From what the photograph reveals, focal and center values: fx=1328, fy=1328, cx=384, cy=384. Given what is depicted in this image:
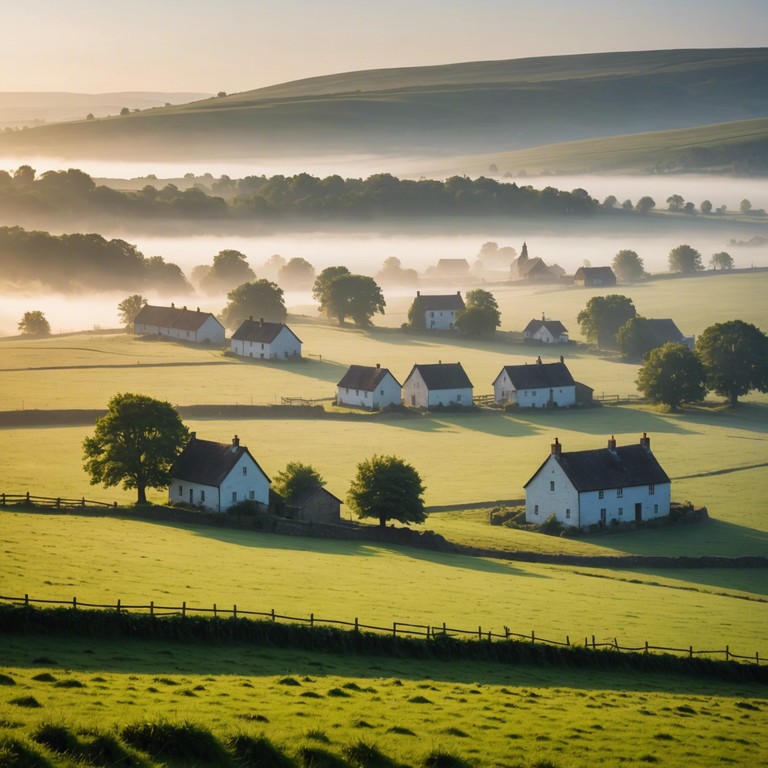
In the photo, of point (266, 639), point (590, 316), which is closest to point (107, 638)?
point (266, 639)

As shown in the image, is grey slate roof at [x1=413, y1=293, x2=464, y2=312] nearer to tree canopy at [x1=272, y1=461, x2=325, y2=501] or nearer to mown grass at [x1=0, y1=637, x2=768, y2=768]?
tree canopy at [x1=272, y1=461, x2=325, y2=501]

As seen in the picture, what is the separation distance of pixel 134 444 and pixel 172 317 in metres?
83.1

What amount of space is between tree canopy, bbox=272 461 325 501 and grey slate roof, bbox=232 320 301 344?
6498 centimetres

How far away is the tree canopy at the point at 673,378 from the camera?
358ft

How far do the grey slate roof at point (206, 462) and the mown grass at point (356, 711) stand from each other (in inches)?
1040

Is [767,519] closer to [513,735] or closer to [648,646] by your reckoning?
[648,646]

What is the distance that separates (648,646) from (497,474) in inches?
1389

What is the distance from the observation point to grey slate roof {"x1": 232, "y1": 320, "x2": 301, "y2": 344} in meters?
135

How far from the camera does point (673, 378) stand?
109 m

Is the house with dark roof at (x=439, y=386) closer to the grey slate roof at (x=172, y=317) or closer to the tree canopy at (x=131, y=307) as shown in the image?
the grey slate roof at (x=172, y=317)

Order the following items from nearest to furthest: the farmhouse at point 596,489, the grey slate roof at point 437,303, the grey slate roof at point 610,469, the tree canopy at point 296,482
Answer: the tree canopy at point 296,482, the farmhouse at point 596,489, the grey slate roof at point 610,469, the grey slate roof at point 437,303

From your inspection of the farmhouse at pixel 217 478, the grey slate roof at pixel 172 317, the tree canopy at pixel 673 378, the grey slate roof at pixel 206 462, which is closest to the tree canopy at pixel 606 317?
the tree canopy at pixel 673 378

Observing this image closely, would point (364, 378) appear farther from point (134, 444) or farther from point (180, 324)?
point (180, 324)

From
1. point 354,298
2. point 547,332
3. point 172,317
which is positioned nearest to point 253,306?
point 172,317
